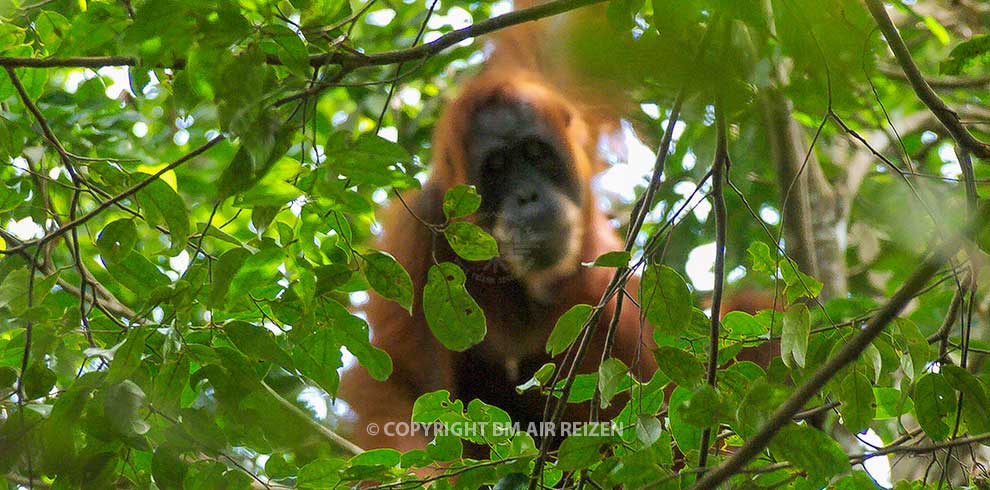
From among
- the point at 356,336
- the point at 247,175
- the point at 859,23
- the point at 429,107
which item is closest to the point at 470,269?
the point at 429,107

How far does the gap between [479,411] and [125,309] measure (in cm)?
96

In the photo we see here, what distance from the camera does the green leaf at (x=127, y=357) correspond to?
1257 mm

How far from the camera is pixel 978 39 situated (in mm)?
1383

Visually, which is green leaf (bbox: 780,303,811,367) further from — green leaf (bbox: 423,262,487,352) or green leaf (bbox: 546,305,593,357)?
green leaf (bbox: 423,262,487,352)

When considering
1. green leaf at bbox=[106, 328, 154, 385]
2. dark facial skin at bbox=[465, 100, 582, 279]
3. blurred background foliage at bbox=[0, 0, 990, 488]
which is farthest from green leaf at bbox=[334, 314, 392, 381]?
dark facial skin at bbox=[465, 100, 582, 279]

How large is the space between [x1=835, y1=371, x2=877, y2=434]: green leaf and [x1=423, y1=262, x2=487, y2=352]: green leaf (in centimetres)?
50

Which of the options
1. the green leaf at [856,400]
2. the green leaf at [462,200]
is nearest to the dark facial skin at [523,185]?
Answer: the green leaf at [462,200]

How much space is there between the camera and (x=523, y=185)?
9.00 ft

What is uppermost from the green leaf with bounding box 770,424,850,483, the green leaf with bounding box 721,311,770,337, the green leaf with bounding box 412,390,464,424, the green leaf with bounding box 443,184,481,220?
the green leaf with bounding box 443,184,481,220

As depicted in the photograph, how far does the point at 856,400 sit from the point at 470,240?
1.86ft

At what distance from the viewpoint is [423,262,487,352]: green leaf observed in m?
1.47

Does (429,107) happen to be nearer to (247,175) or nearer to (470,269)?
(470,269)

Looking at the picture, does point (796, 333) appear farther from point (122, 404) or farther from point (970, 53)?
point (122, 404)

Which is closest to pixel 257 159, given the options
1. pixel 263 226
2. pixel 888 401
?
pixel 263 226
